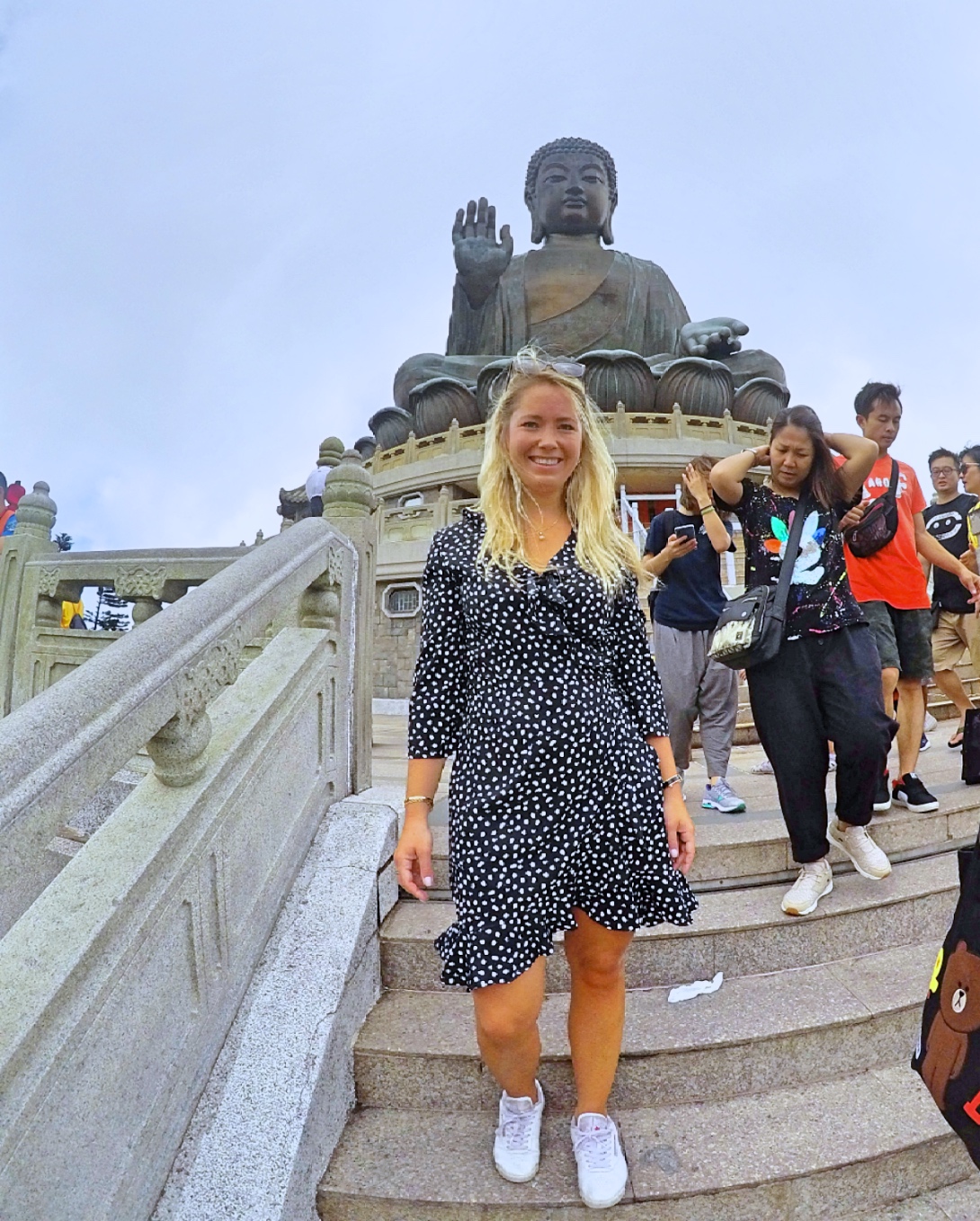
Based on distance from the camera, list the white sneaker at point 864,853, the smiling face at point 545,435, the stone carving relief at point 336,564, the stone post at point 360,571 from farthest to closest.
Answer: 1. the stone post at point 360,571
2. the stone carving relief at point 336,564
3. the white sneaker at point 864,853
4. the smiling face at point 545,435

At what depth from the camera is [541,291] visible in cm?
2017

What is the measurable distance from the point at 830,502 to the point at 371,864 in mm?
2077

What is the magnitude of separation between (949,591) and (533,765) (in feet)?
13.3

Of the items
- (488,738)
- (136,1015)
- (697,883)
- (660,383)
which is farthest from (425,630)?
(660,383)

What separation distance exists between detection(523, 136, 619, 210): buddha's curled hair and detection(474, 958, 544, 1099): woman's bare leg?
23.6 metres

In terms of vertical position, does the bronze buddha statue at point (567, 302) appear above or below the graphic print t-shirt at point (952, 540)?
above

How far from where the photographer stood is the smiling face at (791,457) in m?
2.44

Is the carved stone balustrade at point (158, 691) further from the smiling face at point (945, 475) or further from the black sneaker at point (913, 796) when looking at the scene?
the smiling face at point (945, 475)

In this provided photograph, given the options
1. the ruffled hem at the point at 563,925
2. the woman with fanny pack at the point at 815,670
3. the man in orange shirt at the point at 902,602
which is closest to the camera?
the ruffled hem at the point at 563,925

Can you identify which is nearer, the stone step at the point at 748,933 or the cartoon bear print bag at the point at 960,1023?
the cartoon bear print bag at the point at 960,1023

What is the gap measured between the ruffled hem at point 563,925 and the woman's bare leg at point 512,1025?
Result: 38 millimetres

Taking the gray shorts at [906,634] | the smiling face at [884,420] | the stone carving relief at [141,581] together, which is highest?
the smiling face at [884,420]

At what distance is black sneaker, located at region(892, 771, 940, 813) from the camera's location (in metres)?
2.93

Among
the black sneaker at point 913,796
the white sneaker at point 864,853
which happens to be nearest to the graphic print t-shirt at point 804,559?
the white sneaker at point 864,853
